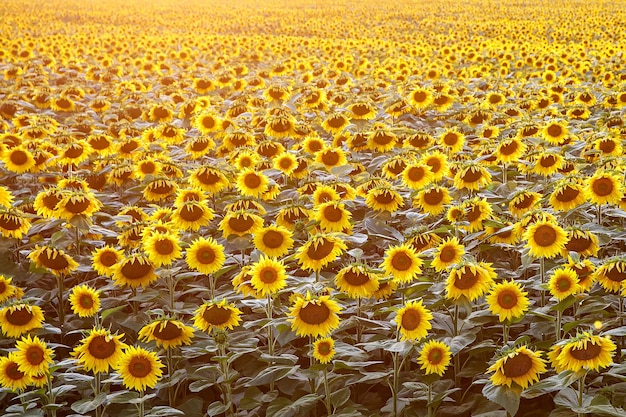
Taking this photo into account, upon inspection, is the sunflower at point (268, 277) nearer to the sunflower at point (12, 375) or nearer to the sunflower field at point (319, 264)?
the sunflower field at point (319, 264)

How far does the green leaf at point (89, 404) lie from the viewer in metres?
3.67

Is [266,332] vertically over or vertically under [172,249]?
under

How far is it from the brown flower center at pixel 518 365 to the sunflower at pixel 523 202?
1661 mm

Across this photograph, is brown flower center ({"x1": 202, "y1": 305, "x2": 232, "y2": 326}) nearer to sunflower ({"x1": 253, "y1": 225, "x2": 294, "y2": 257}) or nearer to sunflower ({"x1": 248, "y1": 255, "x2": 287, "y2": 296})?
sunflower ({"x1": 248, "y1": 255, "x2": 287, "y2": 296})

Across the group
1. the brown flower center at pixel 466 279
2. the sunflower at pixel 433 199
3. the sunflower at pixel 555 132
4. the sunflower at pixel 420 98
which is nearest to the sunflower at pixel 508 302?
the brown flower center at pixel 466 279

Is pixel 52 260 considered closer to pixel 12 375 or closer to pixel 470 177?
pixel 12 375

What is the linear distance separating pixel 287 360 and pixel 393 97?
18.3 feet

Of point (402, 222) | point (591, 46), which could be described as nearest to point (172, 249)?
point (402, 222)

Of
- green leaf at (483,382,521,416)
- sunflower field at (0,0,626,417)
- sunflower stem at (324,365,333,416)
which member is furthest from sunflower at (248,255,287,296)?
green leaf at (483,382,521,416)

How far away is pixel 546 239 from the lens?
396 cm

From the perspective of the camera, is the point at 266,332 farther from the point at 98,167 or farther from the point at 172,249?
the point at 98,167

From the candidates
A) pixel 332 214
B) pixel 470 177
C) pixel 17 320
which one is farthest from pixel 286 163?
pixel 17 320

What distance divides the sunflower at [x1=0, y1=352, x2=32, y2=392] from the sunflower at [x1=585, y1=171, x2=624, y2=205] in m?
3.53

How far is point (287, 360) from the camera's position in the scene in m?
3.79
